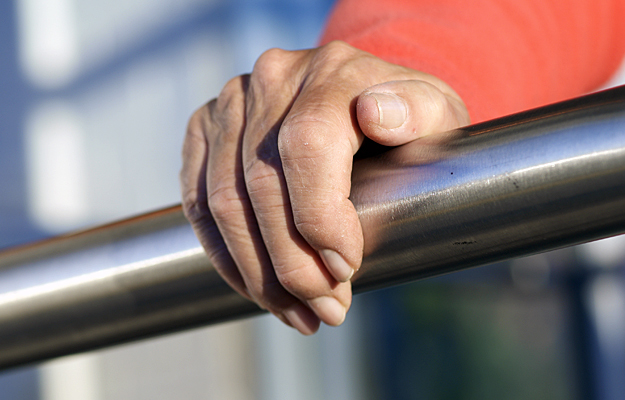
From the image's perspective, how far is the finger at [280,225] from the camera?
169 millimetres

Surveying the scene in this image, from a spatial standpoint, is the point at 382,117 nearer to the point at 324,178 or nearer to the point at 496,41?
the point at 324,178

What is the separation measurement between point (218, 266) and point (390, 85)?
0.08m

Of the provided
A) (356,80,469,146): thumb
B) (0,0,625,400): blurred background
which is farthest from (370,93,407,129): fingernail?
(0,0,625,400): blurred background

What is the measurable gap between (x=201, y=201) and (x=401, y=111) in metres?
0.08

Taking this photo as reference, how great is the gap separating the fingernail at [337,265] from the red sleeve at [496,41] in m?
0.12

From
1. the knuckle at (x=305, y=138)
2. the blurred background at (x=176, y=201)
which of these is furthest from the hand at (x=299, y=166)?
the blurred background at (x=176, y=201)

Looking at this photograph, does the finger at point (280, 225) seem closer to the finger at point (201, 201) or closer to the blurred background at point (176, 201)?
the finger at point (201, 201)

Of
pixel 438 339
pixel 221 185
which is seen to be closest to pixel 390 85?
pixel 221 185

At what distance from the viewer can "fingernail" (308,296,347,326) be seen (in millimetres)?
179

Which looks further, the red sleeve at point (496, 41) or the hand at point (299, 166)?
the red sleeve at point (496, 41)

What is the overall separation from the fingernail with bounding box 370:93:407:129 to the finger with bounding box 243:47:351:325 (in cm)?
4

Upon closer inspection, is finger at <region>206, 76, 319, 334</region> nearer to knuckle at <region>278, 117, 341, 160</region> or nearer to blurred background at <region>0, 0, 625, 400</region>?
knuckle at <region>278, 117, 341, 160</region>

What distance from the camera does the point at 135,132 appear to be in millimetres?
1079

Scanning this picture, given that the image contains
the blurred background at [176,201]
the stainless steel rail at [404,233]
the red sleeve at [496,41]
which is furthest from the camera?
the blurred background at [176,201]
